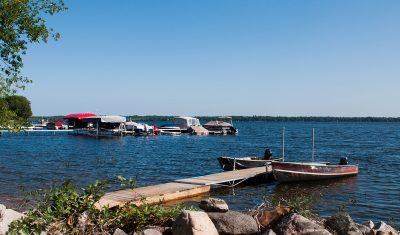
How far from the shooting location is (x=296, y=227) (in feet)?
22.9

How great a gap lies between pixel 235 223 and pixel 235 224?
2 cm

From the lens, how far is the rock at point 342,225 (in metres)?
7.71

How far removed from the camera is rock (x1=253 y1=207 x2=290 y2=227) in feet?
24.3

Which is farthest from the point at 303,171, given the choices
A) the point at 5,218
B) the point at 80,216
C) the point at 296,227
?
the point at 5,218

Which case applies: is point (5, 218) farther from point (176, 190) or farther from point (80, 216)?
point (176, 190)

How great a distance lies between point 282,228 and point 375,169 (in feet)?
94.8

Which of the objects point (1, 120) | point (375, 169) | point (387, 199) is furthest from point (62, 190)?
point (375, 169)

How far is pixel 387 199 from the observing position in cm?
2059

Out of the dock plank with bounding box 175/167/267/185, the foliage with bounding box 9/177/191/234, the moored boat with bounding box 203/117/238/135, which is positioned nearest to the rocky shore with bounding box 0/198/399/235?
the foliage with bounding box 9/177/191/234

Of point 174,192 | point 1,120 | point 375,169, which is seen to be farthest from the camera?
point 375,169

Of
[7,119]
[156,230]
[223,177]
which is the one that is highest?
[7,119]

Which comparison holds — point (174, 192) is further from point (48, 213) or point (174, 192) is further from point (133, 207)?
point (48, 213)

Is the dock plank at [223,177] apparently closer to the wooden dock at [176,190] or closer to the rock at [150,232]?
the wooden dock at [176,190]

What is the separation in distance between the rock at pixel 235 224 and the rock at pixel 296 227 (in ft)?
1.33
